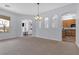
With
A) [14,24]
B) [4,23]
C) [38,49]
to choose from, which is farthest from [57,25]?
[14,24]

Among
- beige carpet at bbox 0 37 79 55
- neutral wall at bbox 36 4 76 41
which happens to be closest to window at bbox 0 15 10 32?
beige carpet at bbox 0 37 79 55

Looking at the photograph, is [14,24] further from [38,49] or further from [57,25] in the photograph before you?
[38,49]

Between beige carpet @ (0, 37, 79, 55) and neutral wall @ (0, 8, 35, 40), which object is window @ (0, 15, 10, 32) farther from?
beige carpet @ (0, 37, 79, 55)

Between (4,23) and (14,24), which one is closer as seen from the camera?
(4,23)

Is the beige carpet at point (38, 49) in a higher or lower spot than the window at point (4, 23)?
lower

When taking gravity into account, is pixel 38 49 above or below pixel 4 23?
below

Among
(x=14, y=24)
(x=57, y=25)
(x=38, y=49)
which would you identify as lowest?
(x=38, y=49)

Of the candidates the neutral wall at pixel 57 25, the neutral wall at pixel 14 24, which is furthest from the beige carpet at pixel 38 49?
the neutral wall at pixel 14 24

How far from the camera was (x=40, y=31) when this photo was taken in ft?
39.0

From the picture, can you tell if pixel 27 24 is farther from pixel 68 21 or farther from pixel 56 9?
pixel 56 9

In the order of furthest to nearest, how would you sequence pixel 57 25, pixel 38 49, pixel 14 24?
pixel 14 24 → pixel 57 25 → pixel 38 49

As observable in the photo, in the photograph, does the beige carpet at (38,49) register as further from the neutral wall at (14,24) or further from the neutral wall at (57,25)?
the neutral wall at (14,24)

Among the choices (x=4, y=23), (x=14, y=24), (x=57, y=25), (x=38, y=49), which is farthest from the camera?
(x=14, y=24)

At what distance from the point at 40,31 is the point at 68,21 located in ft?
15.7
